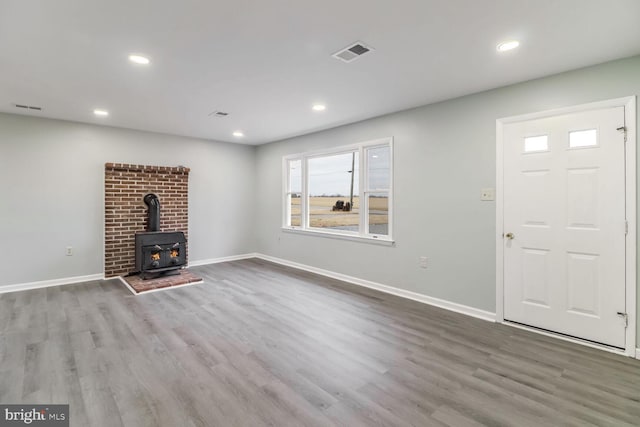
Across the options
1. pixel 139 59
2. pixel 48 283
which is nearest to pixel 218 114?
pixel 139 59

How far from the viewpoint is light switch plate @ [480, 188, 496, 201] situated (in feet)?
11.0

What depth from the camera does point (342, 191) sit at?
5.30 m

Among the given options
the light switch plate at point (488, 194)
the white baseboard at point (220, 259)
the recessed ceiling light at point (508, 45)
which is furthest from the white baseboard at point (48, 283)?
the recessed ceiling light at point (508, 45)

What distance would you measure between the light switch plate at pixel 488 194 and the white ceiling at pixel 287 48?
110 centimetres

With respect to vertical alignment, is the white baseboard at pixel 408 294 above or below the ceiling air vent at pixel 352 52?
below

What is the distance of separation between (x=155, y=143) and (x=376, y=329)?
4970 millimetres

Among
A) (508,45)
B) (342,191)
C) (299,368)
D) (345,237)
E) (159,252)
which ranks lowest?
(299,368)

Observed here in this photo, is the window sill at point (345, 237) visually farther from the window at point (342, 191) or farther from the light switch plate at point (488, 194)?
the light switch plate at point (488, 194)

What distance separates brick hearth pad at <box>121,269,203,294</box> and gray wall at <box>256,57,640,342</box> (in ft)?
8.43

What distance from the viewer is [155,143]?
559cm

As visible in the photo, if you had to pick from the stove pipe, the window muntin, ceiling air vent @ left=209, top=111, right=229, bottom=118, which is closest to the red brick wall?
the stove pipe

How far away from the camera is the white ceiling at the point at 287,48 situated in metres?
2.00

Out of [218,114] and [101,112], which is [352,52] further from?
[101,112]

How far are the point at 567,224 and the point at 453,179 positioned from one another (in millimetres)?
1193
